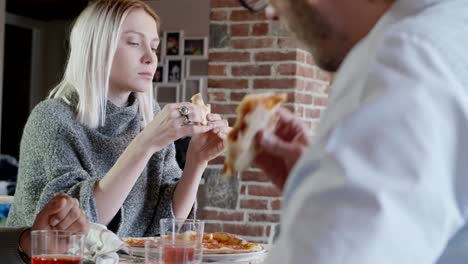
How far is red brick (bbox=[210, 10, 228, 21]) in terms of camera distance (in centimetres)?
375

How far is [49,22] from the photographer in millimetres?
7895

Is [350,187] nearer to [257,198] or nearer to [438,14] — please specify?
[438,14]

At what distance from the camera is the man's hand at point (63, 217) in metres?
1.54

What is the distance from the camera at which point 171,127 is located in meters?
2.11

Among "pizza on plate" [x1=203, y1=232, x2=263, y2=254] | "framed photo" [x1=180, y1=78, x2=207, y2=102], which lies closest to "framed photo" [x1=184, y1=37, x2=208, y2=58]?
"framed photo" [x1=180, y1=78, x2=207, y2=102]

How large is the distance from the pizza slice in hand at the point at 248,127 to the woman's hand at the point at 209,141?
1.23m

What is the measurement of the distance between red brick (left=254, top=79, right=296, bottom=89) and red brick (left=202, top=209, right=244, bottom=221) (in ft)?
1.99

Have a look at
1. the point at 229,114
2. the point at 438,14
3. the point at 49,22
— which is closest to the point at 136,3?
the point at 229,114

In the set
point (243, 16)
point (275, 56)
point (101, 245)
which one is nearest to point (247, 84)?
point (275, 56)

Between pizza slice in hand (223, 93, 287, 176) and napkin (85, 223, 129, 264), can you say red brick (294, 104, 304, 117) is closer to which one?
napkin (85, 223, 129, 264)

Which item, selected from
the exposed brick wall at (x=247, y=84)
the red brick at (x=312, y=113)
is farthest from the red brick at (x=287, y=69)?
the red brick at (x=312, y=113)

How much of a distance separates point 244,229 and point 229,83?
69cm

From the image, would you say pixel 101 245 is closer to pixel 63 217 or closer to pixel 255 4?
pixel 63 217

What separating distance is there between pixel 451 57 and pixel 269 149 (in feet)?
0.74
